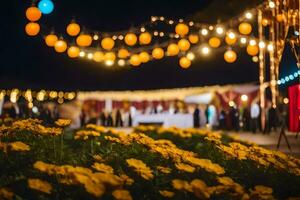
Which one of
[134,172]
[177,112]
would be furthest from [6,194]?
[177,112]

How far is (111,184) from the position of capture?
266 centimetres

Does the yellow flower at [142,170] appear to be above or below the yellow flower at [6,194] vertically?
above

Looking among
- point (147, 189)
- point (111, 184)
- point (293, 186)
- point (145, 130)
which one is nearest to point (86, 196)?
point (111, 184)

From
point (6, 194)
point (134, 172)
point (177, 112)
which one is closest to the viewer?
point (6, 194)

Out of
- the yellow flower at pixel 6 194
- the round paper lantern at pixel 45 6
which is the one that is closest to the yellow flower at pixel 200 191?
the yellow flower at pixel 6 194

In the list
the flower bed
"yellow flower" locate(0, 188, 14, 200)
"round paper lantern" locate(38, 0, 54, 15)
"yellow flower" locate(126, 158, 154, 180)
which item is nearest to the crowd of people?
"round paper lantern" locate(38, 0, 54, 15)

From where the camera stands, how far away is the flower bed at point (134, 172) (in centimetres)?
281

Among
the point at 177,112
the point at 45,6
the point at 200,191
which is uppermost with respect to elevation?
the point at 45,6

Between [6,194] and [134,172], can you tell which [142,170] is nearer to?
[134,172]

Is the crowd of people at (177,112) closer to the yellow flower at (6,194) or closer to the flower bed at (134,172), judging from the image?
the flower bed at (134,172)

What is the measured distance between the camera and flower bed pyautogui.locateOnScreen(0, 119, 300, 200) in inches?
111

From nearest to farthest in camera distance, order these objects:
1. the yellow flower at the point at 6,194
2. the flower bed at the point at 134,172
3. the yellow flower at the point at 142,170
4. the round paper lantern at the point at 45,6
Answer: the yellow flower at the point at 6,194
the flower bed at the point at 134,172
the yellow flower at the point at 142,170
the round paper lantern at the point at 45,6

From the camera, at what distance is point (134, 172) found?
3.69 metres

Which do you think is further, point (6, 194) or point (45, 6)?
point (45, 6)
